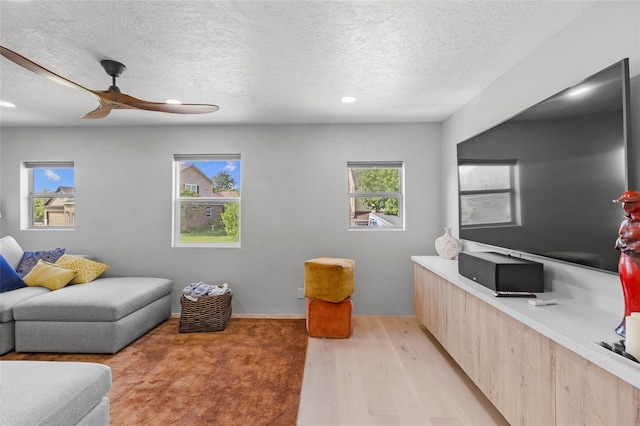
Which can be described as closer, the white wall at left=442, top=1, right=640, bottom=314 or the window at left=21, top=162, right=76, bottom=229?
the white wall at left=442, top=1, right=640, bottom=314

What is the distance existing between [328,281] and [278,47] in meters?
2.10

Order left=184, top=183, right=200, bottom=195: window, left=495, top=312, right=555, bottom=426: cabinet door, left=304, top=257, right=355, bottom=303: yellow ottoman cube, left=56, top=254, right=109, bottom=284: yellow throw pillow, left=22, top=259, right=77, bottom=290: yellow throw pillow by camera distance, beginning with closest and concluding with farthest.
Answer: left=495, top=312, right=555, bottom=426: cabinet door
left=304, top=257, right=355, bottom=303: yellow ottoman cube
left=22, top=259, right=77, bottom=290: yellow throw pillow
left=56, top=254, right=109, bottom=284: yellow throw pillow
left=184, top=183, right=200, bottom=195: window

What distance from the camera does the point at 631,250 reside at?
112 centimetres

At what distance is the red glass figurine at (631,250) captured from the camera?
3.64ft

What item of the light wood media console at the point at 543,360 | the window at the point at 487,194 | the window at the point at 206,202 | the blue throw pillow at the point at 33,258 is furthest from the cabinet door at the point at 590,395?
the blue throw pillow at the point at 33,258

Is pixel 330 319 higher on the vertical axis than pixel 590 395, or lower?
lower

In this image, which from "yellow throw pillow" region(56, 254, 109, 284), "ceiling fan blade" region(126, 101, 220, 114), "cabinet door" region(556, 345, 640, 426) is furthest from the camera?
"yellow throw pillow" region(56, 254, 109, 284)

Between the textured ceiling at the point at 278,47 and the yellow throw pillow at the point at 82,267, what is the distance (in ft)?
5.46

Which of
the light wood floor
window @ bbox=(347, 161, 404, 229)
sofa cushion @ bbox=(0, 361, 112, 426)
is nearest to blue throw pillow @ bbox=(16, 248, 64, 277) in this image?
sofa cushion @ bbox=(0, 361, 112, 426)

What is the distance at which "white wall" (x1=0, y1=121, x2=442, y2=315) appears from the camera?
378 centimetres

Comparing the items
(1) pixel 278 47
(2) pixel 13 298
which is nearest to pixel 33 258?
(2) pixel 13 298

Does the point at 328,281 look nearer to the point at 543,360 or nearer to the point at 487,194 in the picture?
the point at 487,194

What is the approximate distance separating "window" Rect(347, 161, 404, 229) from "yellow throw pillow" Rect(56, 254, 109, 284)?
3062 mm

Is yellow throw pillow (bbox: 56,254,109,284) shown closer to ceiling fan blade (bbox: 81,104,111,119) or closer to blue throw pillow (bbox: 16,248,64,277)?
blue throw pillow (bbox: 16,248,64,277)
